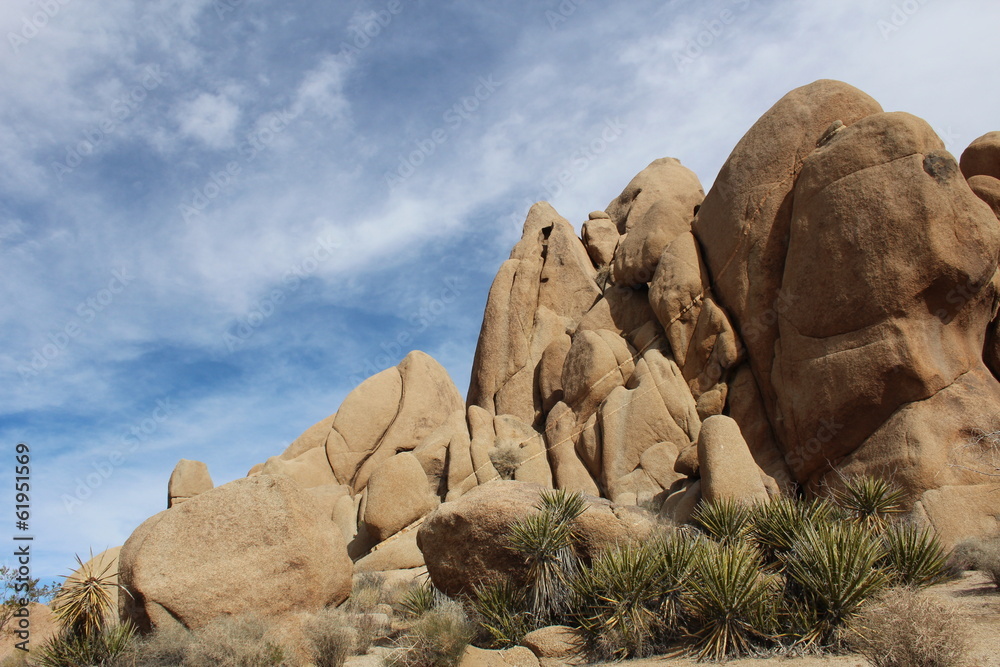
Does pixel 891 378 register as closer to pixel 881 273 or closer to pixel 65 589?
pixel 881 273

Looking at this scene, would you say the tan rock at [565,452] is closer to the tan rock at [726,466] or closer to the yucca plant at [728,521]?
the tan rock at [726,466]

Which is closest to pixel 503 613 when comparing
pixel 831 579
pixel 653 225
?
pixel 831 579

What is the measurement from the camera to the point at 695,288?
22.0m

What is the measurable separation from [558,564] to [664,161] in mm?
24744

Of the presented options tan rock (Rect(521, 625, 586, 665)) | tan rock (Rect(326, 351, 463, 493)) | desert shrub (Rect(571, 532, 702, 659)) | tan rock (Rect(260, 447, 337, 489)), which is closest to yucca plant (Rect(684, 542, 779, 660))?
desert shrub (Rect(571, 532, 702, 659))

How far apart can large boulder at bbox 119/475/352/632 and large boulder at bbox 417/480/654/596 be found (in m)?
1.73

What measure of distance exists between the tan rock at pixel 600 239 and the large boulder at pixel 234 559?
66.8ft

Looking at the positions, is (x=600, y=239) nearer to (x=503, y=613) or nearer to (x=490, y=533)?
(x=490, y=533)

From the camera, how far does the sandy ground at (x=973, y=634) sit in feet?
25.9

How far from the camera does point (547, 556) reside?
37.5 feet

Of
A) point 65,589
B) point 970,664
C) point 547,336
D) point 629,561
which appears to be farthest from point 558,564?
point 547,336

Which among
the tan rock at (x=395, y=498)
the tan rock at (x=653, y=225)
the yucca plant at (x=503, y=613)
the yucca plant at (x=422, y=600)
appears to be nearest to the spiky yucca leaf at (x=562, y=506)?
the yucca plant at (x=503, y=613)

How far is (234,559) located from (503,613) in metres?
4.25

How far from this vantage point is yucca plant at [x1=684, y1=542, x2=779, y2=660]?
912cm
